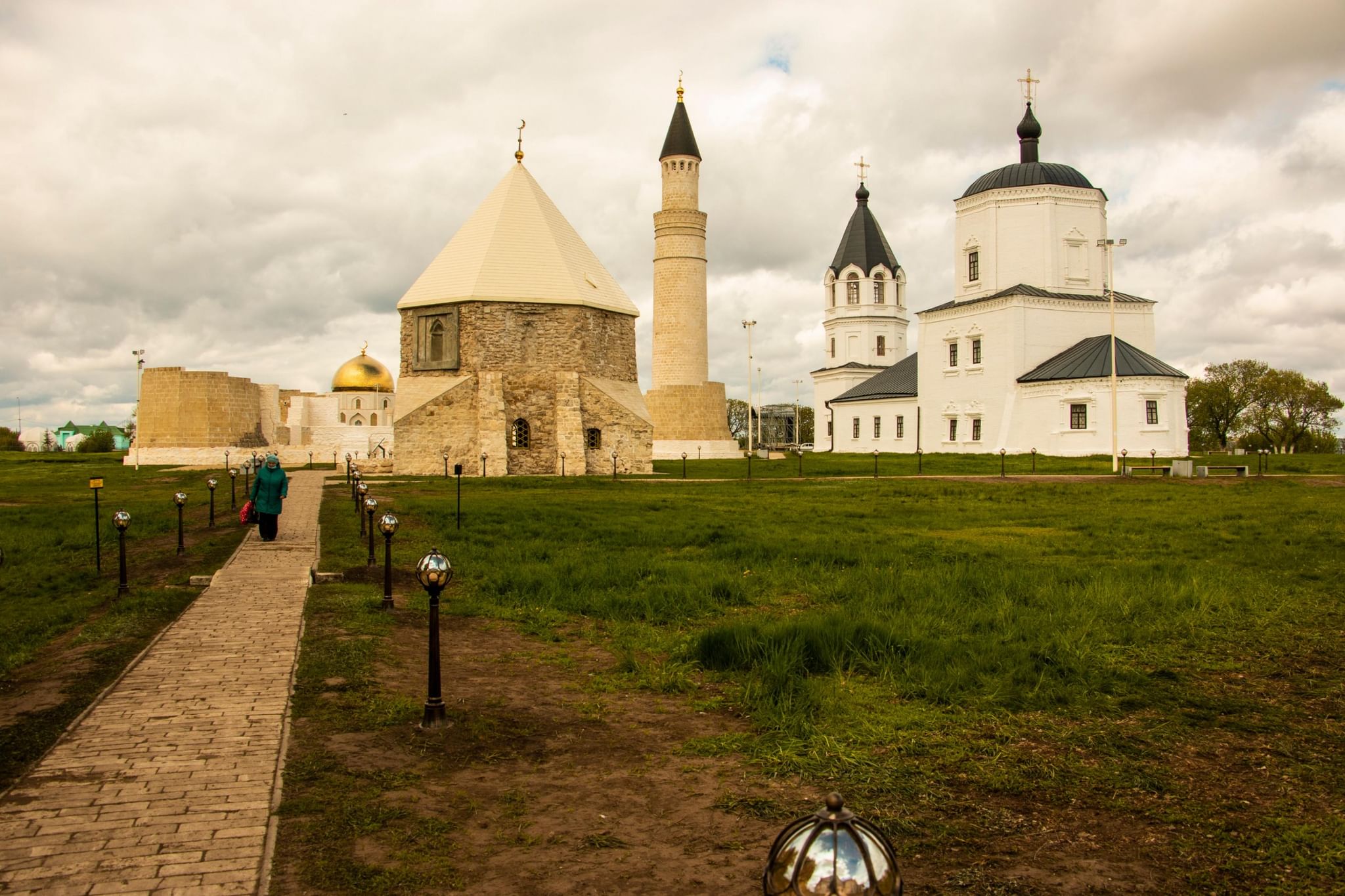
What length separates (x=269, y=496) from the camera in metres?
13.6

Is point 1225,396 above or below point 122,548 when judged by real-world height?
above

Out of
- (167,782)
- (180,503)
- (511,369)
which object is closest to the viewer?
(167,782)

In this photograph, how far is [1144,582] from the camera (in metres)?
10.3

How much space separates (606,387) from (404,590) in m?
24.3

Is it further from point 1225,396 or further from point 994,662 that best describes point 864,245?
point 994,662

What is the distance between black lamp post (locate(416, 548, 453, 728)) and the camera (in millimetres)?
6172

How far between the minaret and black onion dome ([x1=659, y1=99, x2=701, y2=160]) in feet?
0.11

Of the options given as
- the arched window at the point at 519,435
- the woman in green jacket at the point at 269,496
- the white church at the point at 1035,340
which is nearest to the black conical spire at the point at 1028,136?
the white church at the point at 1035,340

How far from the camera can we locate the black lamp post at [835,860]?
244cm

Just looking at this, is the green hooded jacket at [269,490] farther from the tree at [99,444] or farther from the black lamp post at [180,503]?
the tree at [99,444]

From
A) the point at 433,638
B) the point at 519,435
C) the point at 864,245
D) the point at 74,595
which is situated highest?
the point at 864,245

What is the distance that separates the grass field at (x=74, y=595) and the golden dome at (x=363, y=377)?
4303cm

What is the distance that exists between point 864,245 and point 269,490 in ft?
189

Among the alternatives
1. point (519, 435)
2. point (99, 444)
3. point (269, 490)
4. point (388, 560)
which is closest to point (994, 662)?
point (388, 560)
